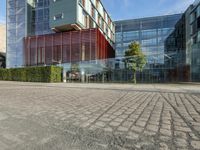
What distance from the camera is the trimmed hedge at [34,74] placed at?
30969 mm

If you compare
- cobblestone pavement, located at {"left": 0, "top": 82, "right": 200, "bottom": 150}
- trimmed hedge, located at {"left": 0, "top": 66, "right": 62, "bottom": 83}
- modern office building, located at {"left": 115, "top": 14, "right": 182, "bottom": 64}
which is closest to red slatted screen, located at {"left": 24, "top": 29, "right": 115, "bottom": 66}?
trimmed hedge, located at {"left": 0, "top": 66, "right": 62, "bottom": 83}

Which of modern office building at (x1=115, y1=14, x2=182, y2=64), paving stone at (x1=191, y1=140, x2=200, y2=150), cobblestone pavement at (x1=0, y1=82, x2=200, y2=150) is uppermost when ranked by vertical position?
modern office building at (x1=115, y1=14, x2=182, y2=64)

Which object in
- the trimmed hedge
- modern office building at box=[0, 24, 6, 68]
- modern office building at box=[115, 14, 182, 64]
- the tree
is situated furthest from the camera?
modern office building at box=[0, 24, 6, 68]

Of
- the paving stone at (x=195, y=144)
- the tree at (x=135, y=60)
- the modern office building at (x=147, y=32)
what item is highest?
the modern office building at (x=147, y=32)

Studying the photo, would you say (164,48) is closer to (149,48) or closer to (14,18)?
(149,48)

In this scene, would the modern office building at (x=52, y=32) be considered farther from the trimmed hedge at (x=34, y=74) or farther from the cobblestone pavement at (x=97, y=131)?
the cobblestone pavement at (x=97, y=131)

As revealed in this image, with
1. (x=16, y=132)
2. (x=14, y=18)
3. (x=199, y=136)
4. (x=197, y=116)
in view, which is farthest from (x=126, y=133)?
(x=14, y=18)

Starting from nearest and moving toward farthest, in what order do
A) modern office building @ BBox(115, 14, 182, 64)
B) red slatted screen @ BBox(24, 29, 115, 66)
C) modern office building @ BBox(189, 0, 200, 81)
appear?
modern office building @ BBox(189, 0, 200, 81)
red slatted screen @ BBox(24, 29, 115, 66)
modern office building @ BBox(115, 14, 182, 64)

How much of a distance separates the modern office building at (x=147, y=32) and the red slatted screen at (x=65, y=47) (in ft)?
56.6

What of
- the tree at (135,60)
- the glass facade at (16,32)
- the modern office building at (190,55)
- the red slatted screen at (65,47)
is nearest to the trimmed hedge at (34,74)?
the red slatted screen at (65,47)

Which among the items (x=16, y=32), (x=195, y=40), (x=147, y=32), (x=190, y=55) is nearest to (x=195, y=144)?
(x=190, y=55)

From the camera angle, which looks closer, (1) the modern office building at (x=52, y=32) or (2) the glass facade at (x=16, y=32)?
(1) the modern office building at (x=52, y=32)

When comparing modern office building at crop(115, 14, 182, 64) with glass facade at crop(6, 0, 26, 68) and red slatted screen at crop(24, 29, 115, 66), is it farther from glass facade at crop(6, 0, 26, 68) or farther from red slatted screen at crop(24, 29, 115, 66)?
glass facade at crop(6, 0, 26, 68)

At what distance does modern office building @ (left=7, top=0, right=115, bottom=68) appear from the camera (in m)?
36.6
